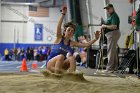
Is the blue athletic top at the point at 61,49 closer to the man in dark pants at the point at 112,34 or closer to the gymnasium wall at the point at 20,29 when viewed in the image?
the man in dark pants at the point at 112,34

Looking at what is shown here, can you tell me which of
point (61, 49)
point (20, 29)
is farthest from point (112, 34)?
point (20, 29)

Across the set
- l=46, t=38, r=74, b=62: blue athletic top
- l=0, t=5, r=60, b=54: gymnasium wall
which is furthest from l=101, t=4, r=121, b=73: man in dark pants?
l=0, t=5, r=60, b=54: gymnasium wall

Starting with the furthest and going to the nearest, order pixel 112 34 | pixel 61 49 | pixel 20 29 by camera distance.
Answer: pixel 20 29 < pixel 112 34 < pixel 61 49

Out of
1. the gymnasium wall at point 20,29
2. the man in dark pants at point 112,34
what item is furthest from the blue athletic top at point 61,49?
the gymnasium wall at point 20,29

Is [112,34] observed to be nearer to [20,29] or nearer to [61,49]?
[61,49]

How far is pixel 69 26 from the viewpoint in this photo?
5535 mm

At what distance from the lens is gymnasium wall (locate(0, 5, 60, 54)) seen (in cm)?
3412

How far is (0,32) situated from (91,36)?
18.1 meters

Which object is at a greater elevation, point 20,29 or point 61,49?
point 20,29

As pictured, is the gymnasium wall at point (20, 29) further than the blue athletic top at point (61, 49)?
Yes

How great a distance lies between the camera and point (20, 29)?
113 ft

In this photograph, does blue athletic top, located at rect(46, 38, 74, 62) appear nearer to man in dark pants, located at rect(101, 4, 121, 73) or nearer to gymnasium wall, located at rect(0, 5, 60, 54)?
man in dark pants, located at rect(101, 4, 121, 73)

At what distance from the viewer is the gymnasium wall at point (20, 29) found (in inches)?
1344

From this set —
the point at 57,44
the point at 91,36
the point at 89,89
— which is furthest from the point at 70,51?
the point at 91,36
